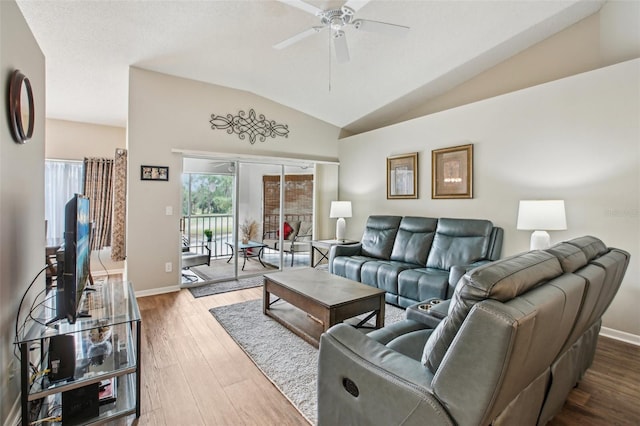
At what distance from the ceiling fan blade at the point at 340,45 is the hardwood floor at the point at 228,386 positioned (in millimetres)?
2895

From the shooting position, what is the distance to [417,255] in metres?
4.02

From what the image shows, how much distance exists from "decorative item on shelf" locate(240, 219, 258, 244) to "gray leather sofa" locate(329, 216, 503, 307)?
61.9 inches

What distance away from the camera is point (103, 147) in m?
5.31

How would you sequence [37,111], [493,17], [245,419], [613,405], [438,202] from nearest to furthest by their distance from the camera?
[245,419], [613,405], [37,111], [493,17], [438,202]

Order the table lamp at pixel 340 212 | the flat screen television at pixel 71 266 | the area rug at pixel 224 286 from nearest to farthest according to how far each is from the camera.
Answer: the flat screen television at pixel 71 266 < the area rug at pixel 224 286 < the table lamp at pixel 340 212

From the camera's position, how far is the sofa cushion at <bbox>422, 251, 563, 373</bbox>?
1.06 m

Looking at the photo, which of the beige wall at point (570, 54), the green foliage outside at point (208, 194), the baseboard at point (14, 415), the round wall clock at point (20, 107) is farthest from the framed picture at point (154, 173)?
the beige wall at point (570, 54)

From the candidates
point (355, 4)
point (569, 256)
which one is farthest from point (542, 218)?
point (355, 4)

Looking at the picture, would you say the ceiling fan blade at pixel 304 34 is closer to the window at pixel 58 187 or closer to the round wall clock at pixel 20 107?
the round wall clock at pixel 20 107

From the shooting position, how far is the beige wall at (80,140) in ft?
16.1

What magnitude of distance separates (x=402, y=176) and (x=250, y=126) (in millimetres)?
2546

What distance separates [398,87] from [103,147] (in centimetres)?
497

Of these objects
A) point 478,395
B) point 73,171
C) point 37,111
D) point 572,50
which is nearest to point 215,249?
point 73,171

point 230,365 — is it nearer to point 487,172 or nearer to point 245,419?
point 245,419
